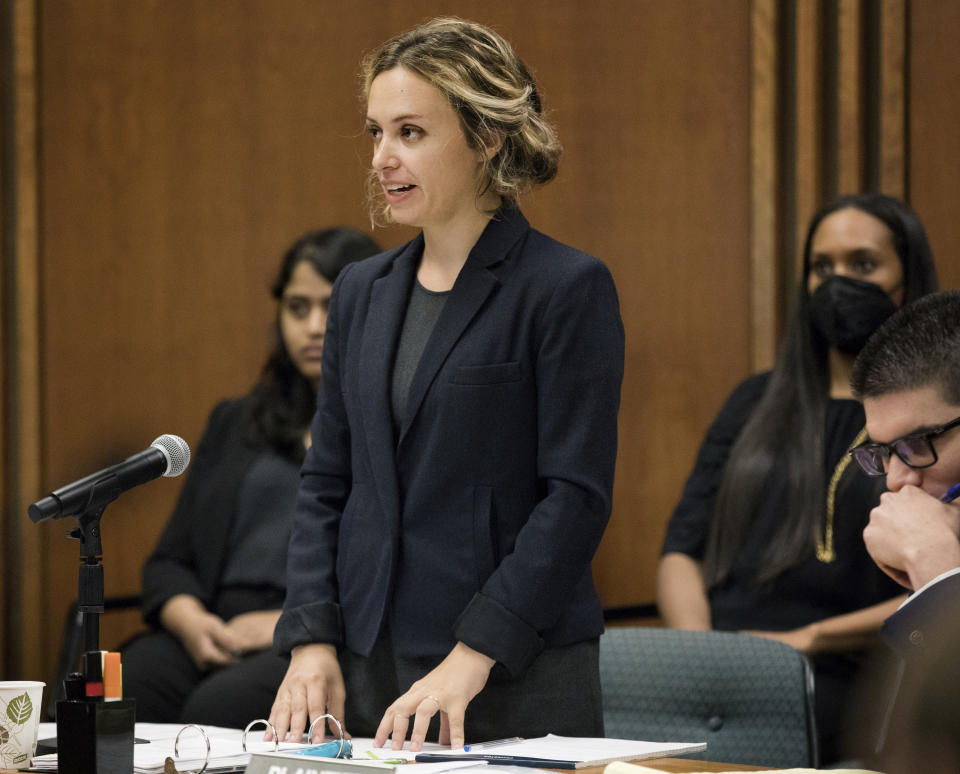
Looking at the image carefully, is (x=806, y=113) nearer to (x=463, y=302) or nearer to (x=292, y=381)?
→ (x=292, y=381)

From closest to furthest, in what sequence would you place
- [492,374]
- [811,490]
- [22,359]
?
[492,374]
[811,490]
[22,359]

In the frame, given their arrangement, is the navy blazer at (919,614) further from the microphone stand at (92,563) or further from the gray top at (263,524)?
the gray top at (263,524)

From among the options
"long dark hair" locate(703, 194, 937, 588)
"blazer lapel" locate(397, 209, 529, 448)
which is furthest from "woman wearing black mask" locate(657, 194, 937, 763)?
"blazer lapel" locate(397, 209, 529, 448)

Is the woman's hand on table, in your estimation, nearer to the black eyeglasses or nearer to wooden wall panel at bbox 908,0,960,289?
the black eyeglasses

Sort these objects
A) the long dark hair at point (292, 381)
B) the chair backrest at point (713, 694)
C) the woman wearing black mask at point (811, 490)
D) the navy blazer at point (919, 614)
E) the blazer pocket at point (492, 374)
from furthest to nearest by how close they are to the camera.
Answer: the long dark hair at point (292, 381) → the woman wearing black mask at point (811, 490) → the chair backrest at point (713, 694) → the blazer pocket at point (492, 374) → the navy blazer at point (919, 614)

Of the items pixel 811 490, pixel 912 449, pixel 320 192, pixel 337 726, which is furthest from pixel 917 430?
pixel 320 192

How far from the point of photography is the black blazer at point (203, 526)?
3209 millimetres

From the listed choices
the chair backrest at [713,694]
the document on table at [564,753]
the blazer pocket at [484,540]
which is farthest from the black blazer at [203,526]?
the document on table at [564,753]

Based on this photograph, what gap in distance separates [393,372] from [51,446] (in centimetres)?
227

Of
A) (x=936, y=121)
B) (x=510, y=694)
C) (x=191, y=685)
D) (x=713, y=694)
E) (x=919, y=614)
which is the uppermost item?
(x=936, y=121)

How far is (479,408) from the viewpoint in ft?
5.49

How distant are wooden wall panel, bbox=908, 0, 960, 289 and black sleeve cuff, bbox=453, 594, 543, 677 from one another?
2498mm

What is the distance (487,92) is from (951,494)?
754 millimetres

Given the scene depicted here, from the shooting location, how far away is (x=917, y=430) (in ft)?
5.22
